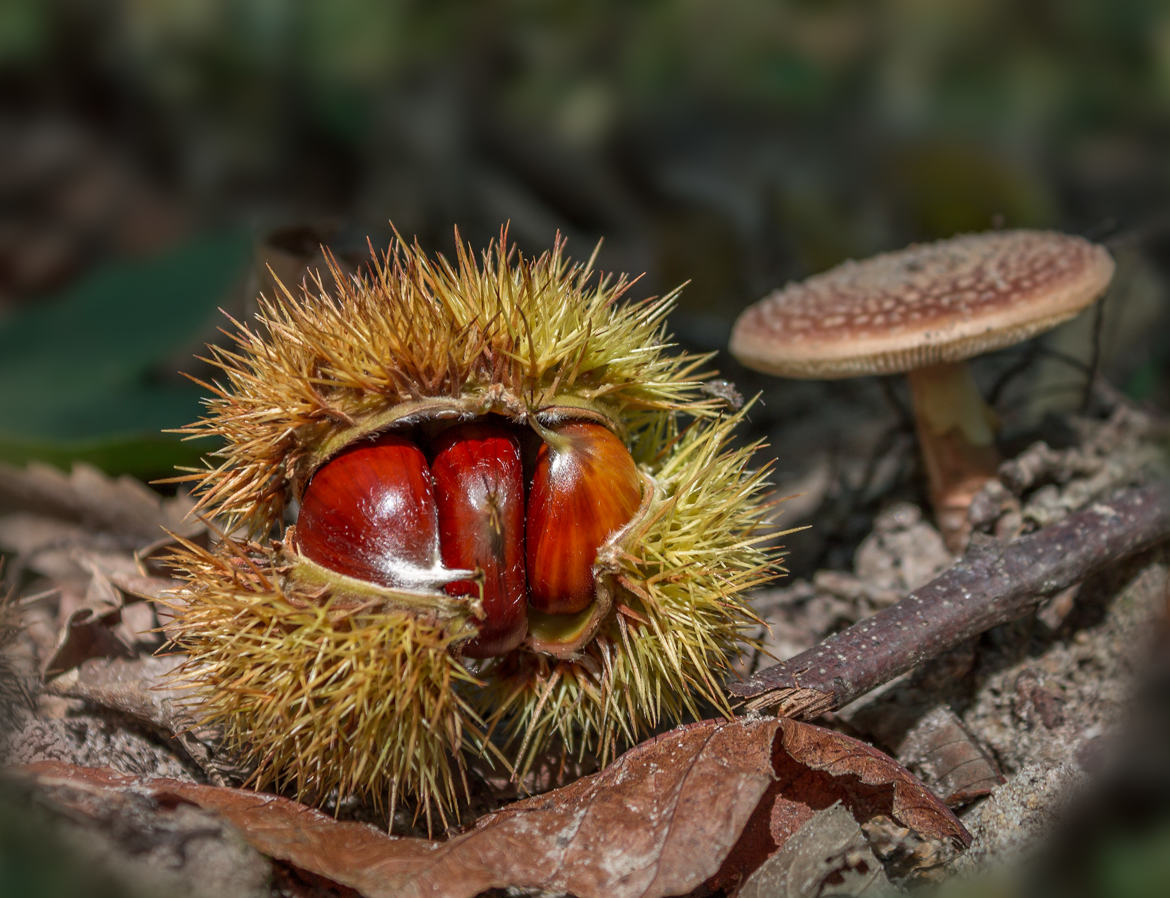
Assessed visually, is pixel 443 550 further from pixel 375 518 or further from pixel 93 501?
pixel 93 501

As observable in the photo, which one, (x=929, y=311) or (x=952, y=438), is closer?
(x=929, y=311)

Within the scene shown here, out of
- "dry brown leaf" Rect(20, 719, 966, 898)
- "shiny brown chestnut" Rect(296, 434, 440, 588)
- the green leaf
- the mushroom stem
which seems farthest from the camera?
the green leaf

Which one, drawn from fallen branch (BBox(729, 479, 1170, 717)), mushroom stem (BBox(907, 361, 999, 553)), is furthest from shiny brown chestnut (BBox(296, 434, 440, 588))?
mushroom stem (BBox(907, 361, 999, 553))

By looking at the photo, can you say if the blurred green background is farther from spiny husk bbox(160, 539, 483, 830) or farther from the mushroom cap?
spiny husk bbox(160, 539, 483, 830)

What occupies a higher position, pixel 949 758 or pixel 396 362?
pixel 396 362

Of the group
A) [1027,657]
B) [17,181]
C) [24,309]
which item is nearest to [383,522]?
[1027,657]

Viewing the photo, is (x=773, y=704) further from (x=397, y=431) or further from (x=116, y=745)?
(x=116, y=745)

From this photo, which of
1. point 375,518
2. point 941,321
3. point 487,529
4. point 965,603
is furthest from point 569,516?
point 941,321

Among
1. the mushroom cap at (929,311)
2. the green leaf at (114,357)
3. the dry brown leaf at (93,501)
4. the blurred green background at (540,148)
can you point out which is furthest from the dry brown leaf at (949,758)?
the green leaf at (114,357)
